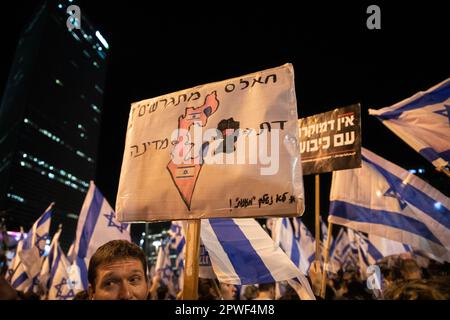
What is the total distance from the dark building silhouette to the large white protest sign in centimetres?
9353

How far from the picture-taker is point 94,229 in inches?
330

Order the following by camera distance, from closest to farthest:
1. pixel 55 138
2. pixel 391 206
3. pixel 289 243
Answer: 1. pixel 391 206
2. pixel 289 243
3. pixel 55 138

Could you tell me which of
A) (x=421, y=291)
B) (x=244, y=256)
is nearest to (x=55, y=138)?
(x=244, y=256)

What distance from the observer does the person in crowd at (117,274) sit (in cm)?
269

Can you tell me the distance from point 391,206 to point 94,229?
20.7 ft

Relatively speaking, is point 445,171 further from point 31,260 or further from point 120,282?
point 31,260

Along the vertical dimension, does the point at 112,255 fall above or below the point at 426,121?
below

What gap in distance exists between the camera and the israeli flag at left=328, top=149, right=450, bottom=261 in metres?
5.54

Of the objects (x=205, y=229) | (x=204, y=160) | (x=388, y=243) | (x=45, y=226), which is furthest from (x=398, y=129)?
(x=45, y=226)

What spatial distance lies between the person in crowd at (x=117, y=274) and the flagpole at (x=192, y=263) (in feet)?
1.06

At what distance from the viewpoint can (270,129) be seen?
116 inches

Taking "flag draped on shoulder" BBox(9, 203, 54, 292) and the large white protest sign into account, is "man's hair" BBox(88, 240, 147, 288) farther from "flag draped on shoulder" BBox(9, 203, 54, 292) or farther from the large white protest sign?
"flag draped on shoulder" BBox(9, 203, 54, 292)

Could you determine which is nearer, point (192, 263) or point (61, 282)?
point (192, 263)

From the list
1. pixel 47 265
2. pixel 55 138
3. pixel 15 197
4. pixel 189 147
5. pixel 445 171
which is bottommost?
pixel 47 265
